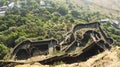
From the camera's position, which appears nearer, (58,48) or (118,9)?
(58,48)

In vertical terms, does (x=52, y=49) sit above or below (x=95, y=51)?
below

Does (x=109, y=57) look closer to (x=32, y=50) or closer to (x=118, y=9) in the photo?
(x=32, y=50)

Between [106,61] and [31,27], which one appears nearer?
[106,61]

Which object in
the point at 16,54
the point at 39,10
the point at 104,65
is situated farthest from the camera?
the point at 39,10

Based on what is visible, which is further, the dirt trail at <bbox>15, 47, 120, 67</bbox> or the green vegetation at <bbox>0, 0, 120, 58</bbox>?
the green vegetation at <bbox>0, 0, 120, 58</bbox>

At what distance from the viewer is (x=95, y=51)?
12.5m

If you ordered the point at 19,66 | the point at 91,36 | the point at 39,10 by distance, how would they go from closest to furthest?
the point at 19,66 → the point at 91,36 → the point at 39,10

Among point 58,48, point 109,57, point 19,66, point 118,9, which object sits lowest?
point 118,9

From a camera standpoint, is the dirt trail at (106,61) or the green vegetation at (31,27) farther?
the green vegetation at (31,27)

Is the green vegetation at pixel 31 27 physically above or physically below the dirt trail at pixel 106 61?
below

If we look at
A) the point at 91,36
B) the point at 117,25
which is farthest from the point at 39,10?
the point at 91,36

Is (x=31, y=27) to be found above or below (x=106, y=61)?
below

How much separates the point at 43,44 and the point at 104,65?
6316 mm

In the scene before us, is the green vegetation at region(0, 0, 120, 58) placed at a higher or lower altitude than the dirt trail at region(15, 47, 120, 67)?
lower
